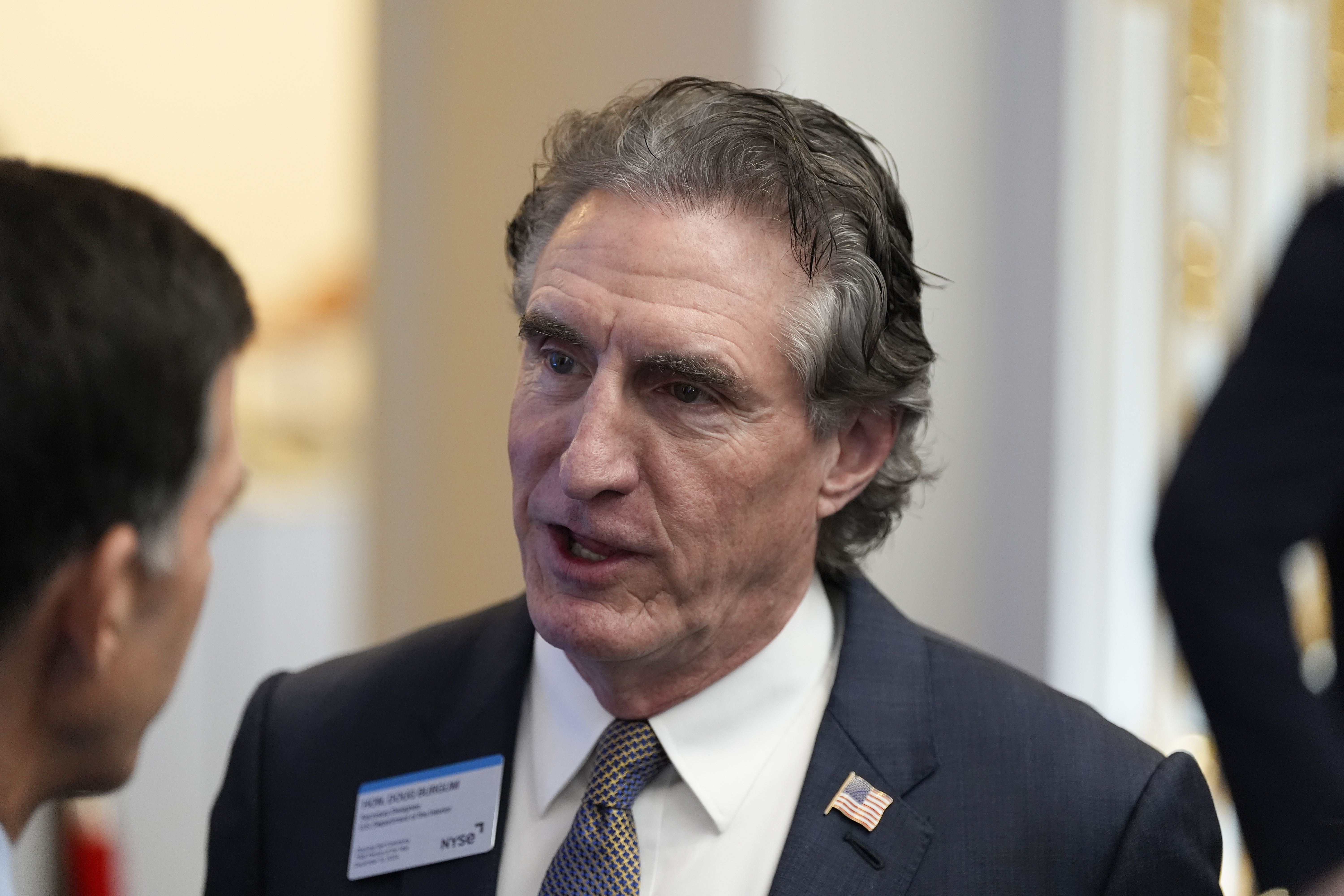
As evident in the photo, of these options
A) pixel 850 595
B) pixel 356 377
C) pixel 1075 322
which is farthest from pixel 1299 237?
pixel 356 377

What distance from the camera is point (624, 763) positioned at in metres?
1.94

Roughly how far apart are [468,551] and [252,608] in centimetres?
238

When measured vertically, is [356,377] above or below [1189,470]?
below

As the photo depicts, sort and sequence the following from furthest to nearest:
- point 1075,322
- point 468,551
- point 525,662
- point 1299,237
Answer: point 468,551
point 1075,322
point 525,662
point 1299,237

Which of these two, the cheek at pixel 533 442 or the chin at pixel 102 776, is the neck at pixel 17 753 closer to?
the chin at pixel 102 776

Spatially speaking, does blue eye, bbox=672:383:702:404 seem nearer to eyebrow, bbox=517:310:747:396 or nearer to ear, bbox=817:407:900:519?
eyebrow, bbox=517:310:747:396

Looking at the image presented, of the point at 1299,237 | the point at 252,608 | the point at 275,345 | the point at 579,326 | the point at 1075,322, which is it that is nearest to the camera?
the point at 1299,237

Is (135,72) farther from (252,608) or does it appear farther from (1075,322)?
(1075,322)

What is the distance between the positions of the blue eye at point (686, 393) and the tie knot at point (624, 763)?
18.2 inches

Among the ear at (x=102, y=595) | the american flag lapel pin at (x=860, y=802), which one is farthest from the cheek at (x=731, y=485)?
the ear at (x=102, y=595)

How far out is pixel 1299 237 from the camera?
1.61m

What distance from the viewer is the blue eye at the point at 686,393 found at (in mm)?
1954

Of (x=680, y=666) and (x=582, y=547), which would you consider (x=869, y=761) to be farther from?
(x=582, y=547)

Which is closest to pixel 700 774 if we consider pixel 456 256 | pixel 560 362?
pixel 560 362
